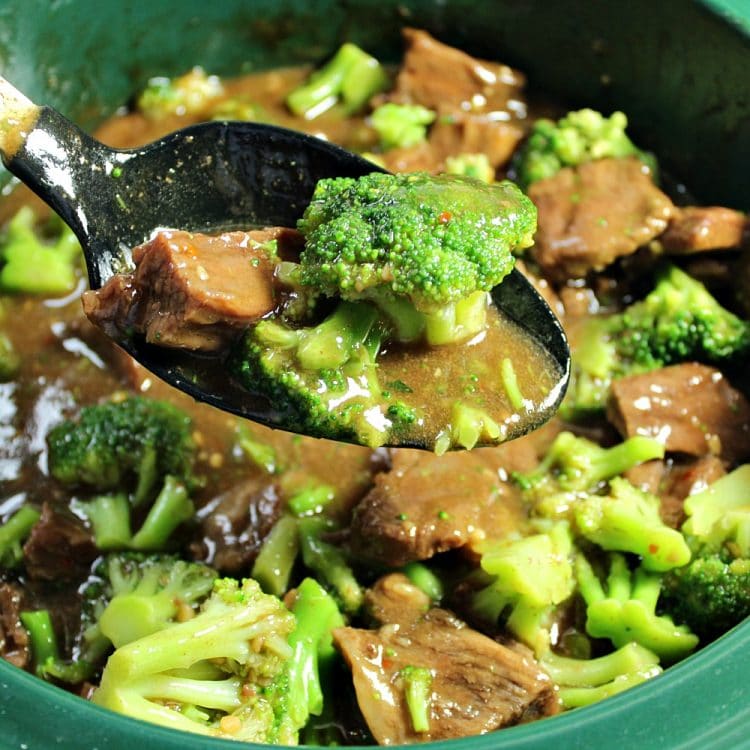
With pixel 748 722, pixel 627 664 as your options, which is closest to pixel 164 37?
pixel 627 664

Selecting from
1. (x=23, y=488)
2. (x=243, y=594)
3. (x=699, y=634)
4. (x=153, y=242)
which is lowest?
(x=23, y=488)

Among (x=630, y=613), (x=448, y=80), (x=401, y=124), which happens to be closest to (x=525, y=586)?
(x=630, y=613)

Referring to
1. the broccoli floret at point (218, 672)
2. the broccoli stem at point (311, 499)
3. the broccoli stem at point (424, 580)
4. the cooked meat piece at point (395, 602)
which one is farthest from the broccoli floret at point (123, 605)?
the broccoli stem at point (424, 580)

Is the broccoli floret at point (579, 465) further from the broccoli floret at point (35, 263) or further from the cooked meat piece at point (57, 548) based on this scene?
the broccoli floret at point (35, 263)

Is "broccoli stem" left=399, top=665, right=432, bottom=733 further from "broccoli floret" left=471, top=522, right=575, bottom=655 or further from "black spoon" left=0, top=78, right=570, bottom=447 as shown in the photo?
"black spoon" left=0, top=78, right=570, bottom=447

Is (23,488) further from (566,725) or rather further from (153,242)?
(566,725)

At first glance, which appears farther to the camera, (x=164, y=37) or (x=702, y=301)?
(x=164, y=37)

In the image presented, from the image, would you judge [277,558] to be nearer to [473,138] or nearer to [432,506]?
[432,506]

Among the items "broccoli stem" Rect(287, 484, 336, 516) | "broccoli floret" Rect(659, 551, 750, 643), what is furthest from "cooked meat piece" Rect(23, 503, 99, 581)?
"broccoli floret" Rect(659, 551, 750, 643)
